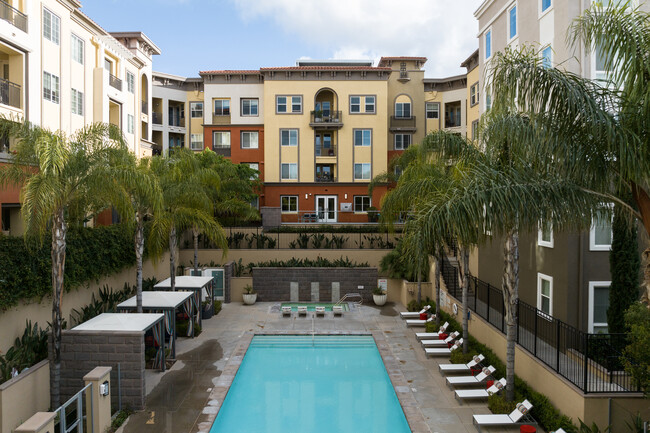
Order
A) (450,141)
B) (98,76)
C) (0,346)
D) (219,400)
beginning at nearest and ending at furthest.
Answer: (0,346), (219,400), (450,141), (98,76)

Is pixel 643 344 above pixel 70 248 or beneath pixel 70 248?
beneath

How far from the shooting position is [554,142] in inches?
337

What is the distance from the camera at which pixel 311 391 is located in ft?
45.9

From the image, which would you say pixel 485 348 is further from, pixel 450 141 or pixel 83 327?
pixel 83 327

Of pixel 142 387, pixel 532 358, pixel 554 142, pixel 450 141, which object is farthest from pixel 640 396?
pixel 142 387

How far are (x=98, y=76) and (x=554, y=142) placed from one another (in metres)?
26.1

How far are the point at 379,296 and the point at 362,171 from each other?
750 inches

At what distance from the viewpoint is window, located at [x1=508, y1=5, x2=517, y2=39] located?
19.0m

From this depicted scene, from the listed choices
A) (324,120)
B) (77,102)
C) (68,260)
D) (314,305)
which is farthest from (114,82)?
(314,305)

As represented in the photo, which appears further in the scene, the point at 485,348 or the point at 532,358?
the point at 485,348

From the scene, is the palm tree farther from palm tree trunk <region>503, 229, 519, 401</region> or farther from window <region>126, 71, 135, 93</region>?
window <region>126, 71, 135, 93</region>

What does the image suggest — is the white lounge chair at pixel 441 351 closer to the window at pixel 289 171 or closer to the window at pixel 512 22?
the window at pixel 512 22

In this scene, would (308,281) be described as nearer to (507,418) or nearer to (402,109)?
(507,418)

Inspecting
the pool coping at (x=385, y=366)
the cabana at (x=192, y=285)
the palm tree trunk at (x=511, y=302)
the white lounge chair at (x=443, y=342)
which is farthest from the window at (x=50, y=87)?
the palm tree trunk at (x=511, y=302)
